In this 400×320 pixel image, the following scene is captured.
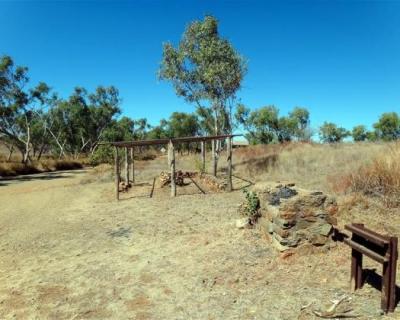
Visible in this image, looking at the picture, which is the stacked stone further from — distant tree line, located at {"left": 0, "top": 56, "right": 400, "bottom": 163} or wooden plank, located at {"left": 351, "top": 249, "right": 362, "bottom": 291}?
distant tree line, located at {"left": 0, "top": 56, "right": 400, "bottom": 163}

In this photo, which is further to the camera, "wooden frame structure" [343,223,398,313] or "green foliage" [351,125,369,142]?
"green foliage" [351,125,369,142]

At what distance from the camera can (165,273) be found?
589 centimetres

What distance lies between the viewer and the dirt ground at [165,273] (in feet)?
15.2

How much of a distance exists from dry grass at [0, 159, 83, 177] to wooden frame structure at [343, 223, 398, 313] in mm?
27785

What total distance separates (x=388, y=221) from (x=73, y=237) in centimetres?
623

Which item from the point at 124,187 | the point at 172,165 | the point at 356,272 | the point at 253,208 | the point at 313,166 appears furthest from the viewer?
the point at 124,187

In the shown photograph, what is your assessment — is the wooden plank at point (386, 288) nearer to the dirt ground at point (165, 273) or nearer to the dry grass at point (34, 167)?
the dirt ground at point (165, 273)

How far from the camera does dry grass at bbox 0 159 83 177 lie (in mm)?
28469

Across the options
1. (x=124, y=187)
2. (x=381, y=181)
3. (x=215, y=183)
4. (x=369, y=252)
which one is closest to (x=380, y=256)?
(x=369, y=252)

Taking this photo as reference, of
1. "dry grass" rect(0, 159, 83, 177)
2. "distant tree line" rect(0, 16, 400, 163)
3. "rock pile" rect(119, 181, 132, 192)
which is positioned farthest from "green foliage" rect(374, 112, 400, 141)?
"rock pile" rect(119, 181, 132, 192)

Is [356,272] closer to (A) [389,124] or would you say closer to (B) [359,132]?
(A) [389,124]

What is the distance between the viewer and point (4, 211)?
1257 cm

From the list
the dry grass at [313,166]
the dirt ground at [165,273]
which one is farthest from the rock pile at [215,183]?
the dirt ground at [165,273]

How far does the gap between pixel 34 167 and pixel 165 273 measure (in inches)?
1167
